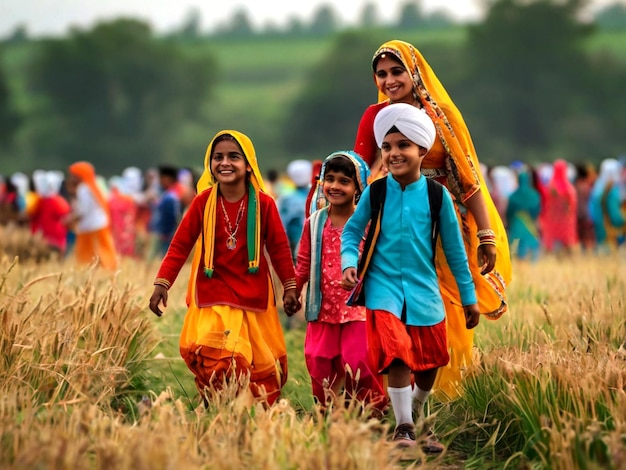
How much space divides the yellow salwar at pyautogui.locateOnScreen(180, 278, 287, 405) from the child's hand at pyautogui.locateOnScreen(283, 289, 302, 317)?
16 centimetres

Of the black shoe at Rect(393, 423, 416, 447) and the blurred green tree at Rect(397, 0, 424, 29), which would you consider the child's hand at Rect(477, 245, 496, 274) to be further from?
the blurred green tree at Rect(397, 0, 424, 29)

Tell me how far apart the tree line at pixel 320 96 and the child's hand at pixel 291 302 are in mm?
69706

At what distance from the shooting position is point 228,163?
6.80m

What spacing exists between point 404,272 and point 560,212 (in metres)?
13.6

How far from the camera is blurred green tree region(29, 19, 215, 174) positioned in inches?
3162

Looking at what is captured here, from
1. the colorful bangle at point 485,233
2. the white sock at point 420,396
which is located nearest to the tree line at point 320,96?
the colorful bangle at point 485,233

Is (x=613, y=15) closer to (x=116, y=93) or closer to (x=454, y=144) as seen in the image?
(x=116, y=93)

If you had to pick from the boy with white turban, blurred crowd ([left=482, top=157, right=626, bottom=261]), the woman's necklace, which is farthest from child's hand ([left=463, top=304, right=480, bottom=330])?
blurred crowd ([left=482, top=157, right=626, bottom=261])

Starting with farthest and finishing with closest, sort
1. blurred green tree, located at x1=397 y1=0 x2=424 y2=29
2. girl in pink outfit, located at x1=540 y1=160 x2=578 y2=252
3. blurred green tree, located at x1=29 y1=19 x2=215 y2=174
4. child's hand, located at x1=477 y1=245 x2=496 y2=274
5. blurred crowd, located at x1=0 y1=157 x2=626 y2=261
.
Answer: blurred green tree, located at x1=397 y1=0 x2=424 y2=29, blurred green tree, located at x1=29 y1=19 x2=215 y2=174, girl in pink outfit, located at x1=540 y1=160 x2=578 y2=252, blurred crowd, located at x1=0 y1=157 x2=626 y2=261, child's hand, located at x1=477 y1=245 x2=496 y2=274

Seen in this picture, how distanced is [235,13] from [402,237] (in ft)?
398

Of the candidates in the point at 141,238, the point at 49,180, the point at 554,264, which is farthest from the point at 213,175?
the point at 49,180

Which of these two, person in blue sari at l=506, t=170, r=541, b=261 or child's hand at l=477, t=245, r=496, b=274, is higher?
person in blue sari at l=506, t=170, r=541, b=261

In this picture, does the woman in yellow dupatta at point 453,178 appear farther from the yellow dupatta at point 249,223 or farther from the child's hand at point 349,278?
the child's hand at point 349,278

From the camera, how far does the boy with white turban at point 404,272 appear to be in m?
5.71
